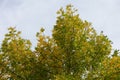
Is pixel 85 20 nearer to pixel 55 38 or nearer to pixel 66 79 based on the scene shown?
pixel 55 38

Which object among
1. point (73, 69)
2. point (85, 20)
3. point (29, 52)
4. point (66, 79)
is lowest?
point (66, 79)

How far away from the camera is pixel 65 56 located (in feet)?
71.5

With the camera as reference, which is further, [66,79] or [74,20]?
[74,20]

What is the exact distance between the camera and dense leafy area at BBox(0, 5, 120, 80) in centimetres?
2119

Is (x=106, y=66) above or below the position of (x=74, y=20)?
below

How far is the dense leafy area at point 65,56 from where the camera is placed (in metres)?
21.2

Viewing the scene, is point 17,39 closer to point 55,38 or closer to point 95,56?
point 55,38

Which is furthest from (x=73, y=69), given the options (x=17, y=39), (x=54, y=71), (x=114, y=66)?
(x=17, y=39)

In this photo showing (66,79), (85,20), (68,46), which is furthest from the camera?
(85,20)

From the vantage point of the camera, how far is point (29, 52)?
74.6 feet

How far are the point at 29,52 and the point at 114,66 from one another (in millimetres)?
5339

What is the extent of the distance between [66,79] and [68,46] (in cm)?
225

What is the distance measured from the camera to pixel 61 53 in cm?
2189

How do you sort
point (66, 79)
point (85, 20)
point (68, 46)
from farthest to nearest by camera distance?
1. point (85, 20)
2. point (68, 46)
3. point (66, 79)
